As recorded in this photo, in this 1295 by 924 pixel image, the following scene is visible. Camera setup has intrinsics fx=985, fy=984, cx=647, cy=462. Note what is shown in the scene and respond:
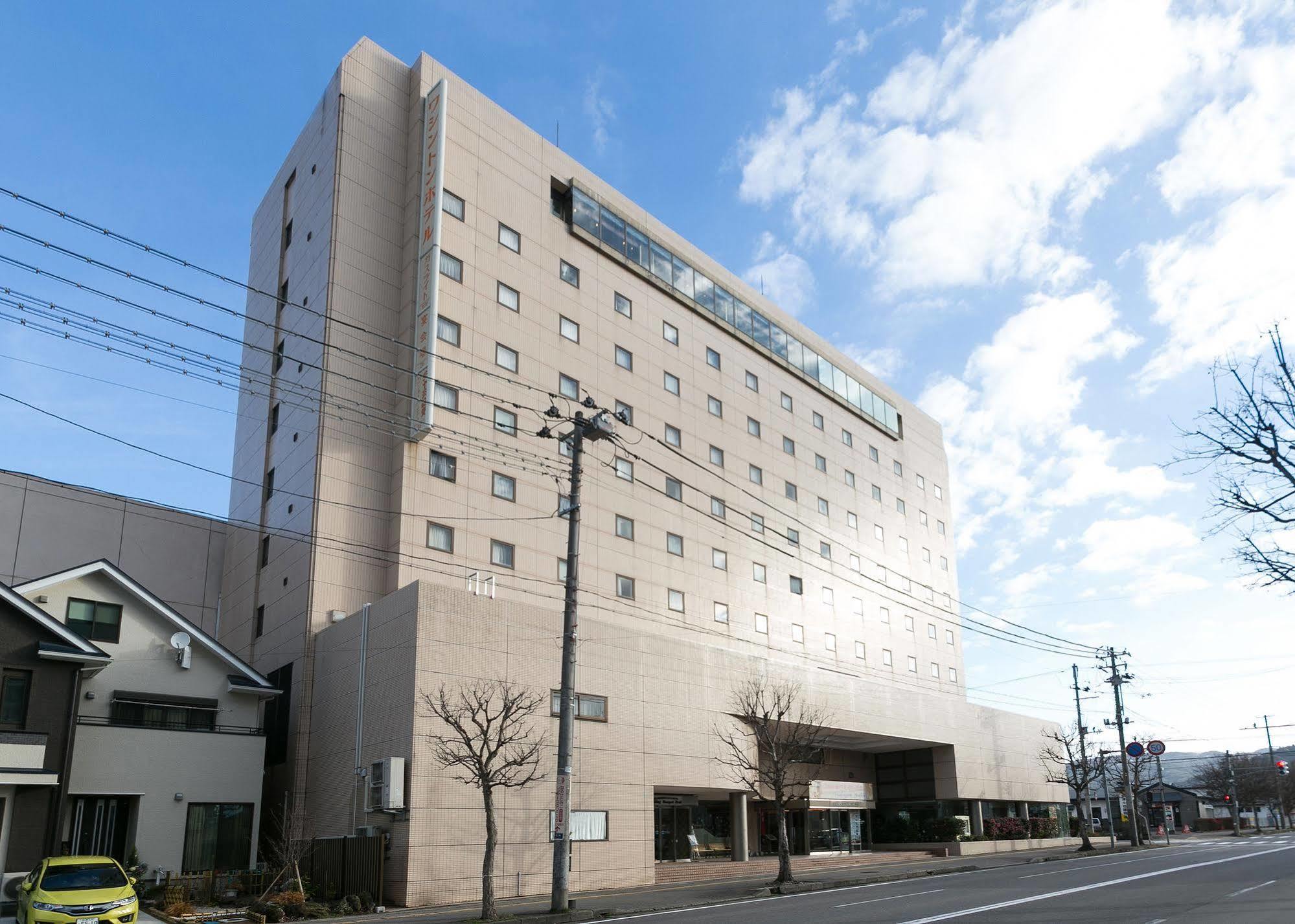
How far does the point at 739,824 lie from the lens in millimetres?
38031

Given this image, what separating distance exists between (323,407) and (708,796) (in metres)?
20.9

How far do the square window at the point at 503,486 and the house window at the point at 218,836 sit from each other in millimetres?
13602

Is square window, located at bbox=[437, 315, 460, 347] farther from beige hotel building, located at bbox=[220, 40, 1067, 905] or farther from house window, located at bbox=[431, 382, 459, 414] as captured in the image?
house window, located at bbox=[431, 382, 459, 414]

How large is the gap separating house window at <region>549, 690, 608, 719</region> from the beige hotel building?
6.7 inches

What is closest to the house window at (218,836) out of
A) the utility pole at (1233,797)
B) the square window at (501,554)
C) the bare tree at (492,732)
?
the bare tree at (492,732)

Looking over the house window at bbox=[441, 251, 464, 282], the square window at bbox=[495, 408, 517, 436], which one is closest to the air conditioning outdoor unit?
the square window at bbox=[495, 408, 517, 436]

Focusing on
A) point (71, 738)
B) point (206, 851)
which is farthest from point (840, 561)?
point (71, 738)

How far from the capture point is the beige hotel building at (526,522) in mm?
29781

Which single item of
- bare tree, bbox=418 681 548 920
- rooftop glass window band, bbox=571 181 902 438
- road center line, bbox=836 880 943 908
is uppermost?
rooftop glass window band, bbox=571 181 902 438

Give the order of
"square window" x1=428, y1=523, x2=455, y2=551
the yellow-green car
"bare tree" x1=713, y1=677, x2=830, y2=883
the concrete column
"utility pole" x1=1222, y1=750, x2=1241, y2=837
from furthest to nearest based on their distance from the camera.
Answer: "utility pole" x1=1222, y1=750, x2=1241, y2=837
the concrete column
"square window" x1=428, y1=523, x2=455, y2=551
"bare tree" x1=713, y1=677, x2=830, y2=883
the yellow-green car

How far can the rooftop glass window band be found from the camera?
46.1m

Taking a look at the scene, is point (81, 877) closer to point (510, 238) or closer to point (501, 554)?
point (501, 554)

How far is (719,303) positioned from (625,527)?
52.4 ft

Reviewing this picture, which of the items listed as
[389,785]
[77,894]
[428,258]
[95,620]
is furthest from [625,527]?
[77,894]
